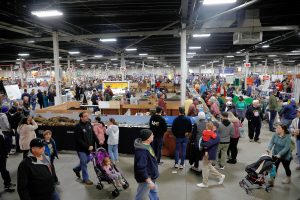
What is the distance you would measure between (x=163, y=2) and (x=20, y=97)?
10872mm

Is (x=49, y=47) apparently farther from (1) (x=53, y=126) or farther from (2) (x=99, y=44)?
(1) (x=53, y=126)

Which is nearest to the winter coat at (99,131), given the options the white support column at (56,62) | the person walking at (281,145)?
the person walking at (281,145)

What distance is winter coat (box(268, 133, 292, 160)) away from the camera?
203 inches

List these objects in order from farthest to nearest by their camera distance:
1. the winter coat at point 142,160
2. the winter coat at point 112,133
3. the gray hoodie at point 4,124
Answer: the gray hoodie at point 4,124 → the winter coat at point 112,133 → the winter coat at point 142,160

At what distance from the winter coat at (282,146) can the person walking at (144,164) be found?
9.82ft

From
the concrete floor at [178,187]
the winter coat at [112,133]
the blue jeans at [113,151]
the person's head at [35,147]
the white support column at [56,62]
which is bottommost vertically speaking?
the concrete floor at [178,187]

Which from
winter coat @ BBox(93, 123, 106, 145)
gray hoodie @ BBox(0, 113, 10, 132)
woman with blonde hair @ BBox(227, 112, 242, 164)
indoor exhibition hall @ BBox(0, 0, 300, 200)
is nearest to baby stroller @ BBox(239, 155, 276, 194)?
indoor exhibition hall @ BBox(0, 0, 300, 200)

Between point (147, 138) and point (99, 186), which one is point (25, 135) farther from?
point (147, 138)

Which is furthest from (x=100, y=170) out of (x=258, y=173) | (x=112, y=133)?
(x=258, y=173)

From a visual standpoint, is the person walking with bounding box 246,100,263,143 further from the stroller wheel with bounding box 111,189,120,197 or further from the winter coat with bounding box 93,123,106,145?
the stroller wheel with bounding box 111,189,120,197

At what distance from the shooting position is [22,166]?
2.91 metres

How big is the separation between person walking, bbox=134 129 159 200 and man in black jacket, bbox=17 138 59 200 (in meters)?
1.22

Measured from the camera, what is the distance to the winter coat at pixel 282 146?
16.9ft

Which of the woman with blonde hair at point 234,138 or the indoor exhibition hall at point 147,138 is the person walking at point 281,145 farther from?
the woman with blonde hair at point 234,138
